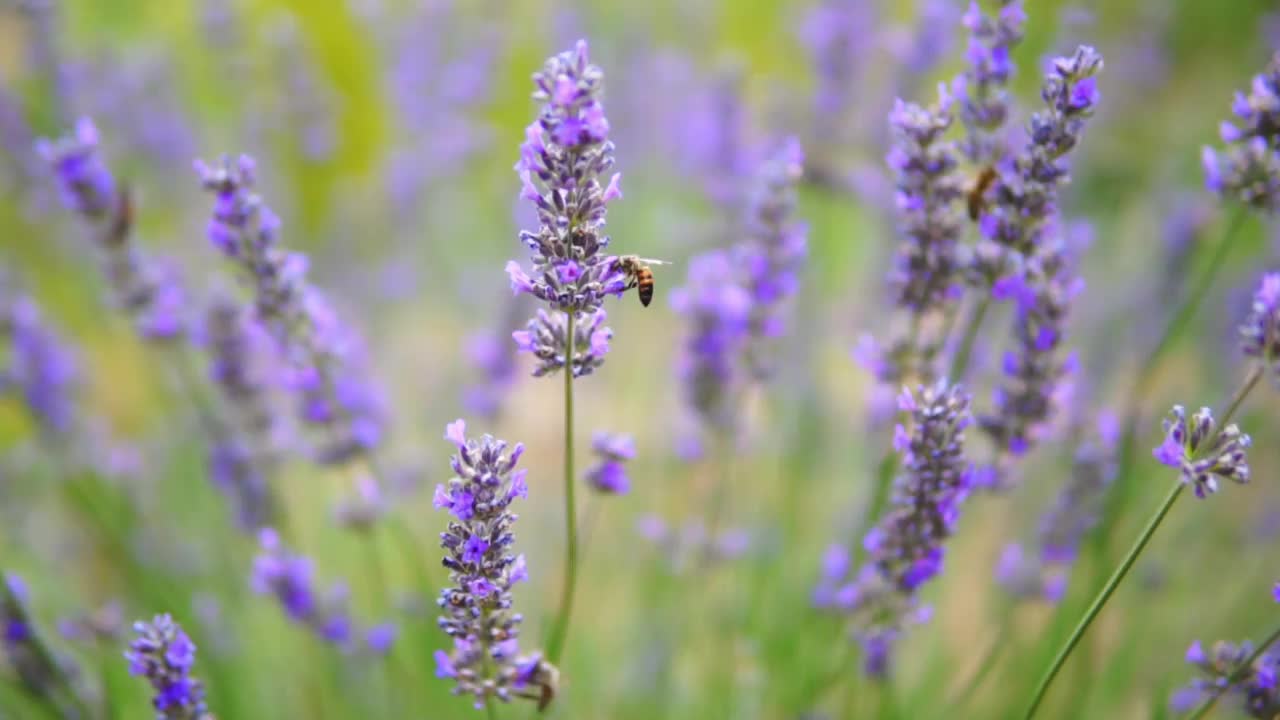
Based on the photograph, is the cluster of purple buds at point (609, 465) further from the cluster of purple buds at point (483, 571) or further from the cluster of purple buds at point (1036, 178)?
the cluster of purple buds at point (1036, 178)

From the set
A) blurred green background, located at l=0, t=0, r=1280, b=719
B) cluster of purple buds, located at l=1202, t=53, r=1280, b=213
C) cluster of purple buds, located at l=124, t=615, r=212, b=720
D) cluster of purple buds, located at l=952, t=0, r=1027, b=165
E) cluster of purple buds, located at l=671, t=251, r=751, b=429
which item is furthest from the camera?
blurred green background, located at l=0, t=0, r=1280, b=719

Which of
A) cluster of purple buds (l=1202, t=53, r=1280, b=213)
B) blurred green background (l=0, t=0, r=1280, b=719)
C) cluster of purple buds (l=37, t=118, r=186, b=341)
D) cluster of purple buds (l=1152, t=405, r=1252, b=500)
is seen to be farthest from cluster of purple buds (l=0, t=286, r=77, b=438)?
cluster of purple buds (l=1202, t=53, r=1280, b=213)

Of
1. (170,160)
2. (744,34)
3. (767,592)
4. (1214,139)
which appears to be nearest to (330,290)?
(170,160)

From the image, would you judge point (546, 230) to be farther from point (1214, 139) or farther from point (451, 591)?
point (1214, 139)

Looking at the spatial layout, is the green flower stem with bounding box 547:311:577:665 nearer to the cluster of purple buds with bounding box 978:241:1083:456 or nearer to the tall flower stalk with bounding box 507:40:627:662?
the tall flower stalk with bounding box 507:40:627:662

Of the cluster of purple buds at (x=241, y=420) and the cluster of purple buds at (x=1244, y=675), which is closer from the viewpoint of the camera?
the cluster of purple buds at (x=1244, y=675)

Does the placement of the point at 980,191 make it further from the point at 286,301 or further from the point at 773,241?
the point at 286,301

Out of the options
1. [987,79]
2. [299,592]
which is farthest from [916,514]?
[299,592]

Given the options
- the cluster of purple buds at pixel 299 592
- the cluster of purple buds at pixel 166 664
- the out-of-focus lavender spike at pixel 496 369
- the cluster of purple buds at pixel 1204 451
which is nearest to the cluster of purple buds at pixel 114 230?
the cluster of purple buds at pixel 299 592
